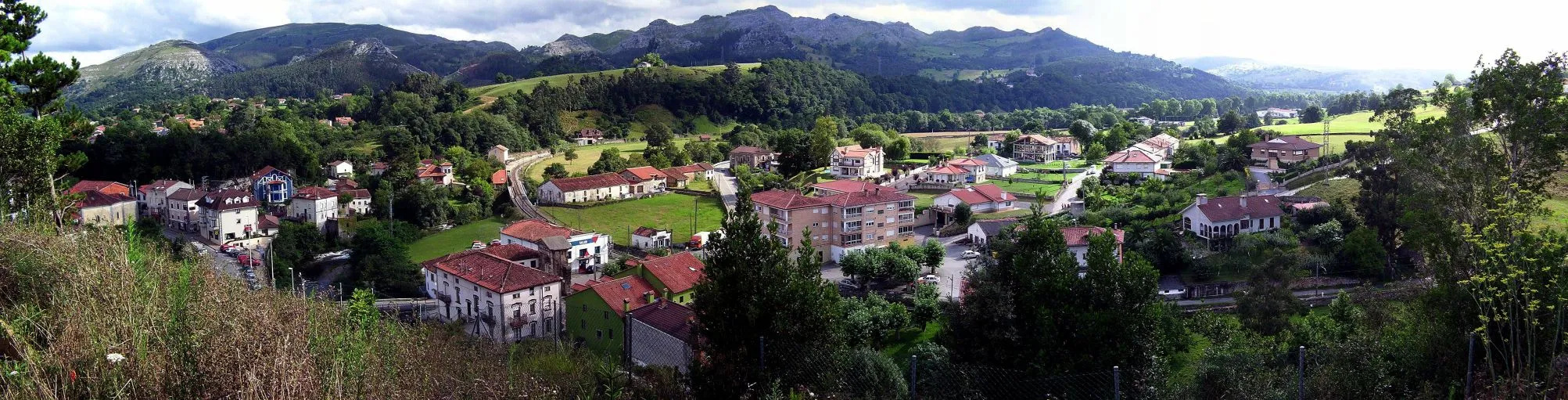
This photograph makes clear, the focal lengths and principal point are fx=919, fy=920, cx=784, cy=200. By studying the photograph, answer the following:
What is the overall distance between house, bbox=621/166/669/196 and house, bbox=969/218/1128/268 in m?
14.0

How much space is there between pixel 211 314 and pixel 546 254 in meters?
17.0

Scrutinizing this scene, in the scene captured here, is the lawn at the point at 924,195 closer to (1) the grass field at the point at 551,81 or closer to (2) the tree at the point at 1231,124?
(2) the tree at the point at 1231,124

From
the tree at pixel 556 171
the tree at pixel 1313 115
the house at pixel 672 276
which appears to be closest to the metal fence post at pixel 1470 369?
the house at pixel 672 276

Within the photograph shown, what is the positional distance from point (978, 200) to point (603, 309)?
17304 millimetres

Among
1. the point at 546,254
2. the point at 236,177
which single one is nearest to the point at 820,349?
the point at 546,254

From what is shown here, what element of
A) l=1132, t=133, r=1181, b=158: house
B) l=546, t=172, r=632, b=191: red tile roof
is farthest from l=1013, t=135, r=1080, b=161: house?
l=546, t=172, r=632, b=191: red tile roof

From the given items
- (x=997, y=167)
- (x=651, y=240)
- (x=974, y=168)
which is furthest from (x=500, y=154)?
(x=997, y=167)

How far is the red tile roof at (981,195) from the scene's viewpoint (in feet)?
94.7

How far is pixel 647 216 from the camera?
30.1 metres

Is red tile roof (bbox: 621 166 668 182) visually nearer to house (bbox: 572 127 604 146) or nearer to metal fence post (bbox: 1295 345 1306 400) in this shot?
house (bbox: 572 127 604 146)

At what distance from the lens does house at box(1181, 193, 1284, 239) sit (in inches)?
843

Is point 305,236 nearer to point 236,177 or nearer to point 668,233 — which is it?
point 668,233

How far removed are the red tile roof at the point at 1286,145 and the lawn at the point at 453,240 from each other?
25.8m

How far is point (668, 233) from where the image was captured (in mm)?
25547
